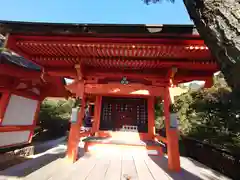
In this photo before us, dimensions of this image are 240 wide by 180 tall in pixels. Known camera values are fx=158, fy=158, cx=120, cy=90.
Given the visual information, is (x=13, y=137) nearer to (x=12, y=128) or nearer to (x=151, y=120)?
(x=12, y=128)

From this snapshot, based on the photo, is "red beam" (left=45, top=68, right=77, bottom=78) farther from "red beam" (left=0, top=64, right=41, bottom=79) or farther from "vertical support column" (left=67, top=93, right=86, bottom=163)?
"vertical support column" (left=67, top=93, right=86, bottom=163)

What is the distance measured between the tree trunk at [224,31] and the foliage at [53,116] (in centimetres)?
1241

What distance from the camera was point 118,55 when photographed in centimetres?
398

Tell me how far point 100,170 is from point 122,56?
287 centimetres

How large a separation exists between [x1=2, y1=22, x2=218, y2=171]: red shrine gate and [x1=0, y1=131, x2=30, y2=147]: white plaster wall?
3061mm

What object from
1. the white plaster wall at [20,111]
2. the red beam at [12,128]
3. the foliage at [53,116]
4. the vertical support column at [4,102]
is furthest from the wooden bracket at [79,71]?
the foliage at [53,116]

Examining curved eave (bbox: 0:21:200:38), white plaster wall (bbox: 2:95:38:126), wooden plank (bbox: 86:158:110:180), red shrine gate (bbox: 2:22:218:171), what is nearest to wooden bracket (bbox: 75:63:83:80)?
red shrine gate (bbox: 2:22:218:171)

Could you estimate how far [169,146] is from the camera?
4102 mm

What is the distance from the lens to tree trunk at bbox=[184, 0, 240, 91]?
1624 millimetres

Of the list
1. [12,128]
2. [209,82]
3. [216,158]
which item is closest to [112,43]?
[209,82]

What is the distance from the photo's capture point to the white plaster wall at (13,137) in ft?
19.1

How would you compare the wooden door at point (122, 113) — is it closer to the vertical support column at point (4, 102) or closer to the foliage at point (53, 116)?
the vertical support column at point (4, 102)

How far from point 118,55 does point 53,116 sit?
36.9 ft

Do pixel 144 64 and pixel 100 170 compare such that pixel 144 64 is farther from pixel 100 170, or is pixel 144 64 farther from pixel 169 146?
pixel 100 170
